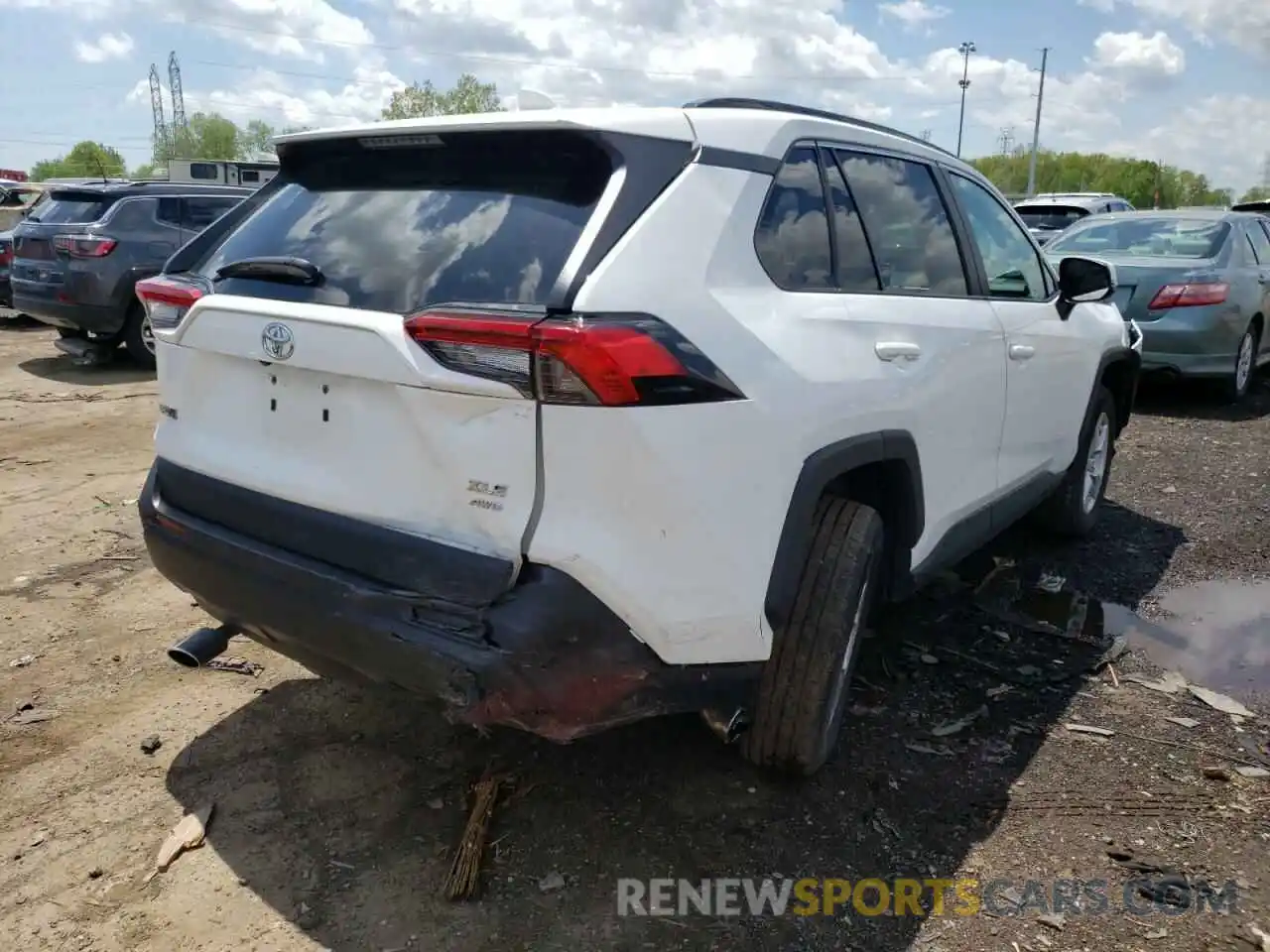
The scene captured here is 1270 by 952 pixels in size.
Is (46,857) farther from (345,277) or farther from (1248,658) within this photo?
(1248,658)

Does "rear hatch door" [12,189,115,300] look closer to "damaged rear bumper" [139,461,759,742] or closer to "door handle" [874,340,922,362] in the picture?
"damaged rear bumper" [139,461,759,742]

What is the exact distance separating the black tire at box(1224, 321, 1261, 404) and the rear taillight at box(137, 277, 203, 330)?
815 centimetres

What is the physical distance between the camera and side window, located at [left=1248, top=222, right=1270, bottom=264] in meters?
9.07

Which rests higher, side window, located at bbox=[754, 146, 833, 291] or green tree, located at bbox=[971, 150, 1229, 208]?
green tree, located at bbox=[971, 150, 1229, 208]

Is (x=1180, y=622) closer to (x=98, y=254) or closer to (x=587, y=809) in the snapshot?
(x=587, y=809)

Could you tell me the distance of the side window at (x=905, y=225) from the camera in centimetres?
316

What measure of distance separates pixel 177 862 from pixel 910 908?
190cm

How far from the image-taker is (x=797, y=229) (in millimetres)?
2781

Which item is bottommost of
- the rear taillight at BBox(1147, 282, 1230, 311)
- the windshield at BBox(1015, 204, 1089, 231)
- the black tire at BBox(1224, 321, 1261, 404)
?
the black tire at BBox(1224, 321, 1261, 404)

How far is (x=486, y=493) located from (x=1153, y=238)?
8.42 metres

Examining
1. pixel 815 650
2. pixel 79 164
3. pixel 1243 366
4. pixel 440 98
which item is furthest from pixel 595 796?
pixel 79 164

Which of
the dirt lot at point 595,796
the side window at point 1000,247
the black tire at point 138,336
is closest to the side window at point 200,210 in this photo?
the black tire at point 138,336

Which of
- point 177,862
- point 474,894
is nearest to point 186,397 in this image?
point 177,862

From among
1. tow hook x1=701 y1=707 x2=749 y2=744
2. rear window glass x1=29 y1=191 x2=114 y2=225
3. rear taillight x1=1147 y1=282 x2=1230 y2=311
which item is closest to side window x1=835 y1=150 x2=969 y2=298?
tow hook x1=701 y1=707 x2=749 y2=744
